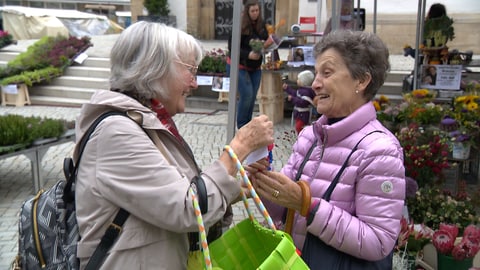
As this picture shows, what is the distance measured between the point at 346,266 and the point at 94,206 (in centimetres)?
93

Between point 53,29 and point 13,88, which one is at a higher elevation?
point 53,29

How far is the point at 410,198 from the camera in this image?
3.87 metres

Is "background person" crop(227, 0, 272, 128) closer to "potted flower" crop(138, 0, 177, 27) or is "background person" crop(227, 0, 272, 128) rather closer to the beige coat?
the beige coat

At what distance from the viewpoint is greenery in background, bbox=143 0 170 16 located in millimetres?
19047

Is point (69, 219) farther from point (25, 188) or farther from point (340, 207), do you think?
point (25, 188)

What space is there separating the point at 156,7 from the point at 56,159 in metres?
12.9

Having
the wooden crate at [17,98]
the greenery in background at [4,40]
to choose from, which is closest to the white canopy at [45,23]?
the greenery in background at [4,40]

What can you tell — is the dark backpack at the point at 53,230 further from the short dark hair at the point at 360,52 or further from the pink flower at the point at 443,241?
the pink flower at the point at 443,241

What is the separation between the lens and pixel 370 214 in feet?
5.98

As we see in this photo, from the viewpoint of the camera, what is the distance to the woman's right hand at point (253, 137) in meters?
1.76

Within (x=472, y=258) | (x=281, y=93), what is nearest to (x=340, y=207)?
(x=472, y=258)

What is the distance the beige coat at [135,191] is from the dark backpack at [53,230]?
0.08 metres

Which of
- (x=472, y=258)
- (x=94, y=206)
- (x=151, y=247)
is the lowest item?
(x=472, y=258)

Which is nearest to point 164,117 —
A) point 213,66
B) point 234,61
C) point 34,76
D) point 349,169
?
point 349,169
